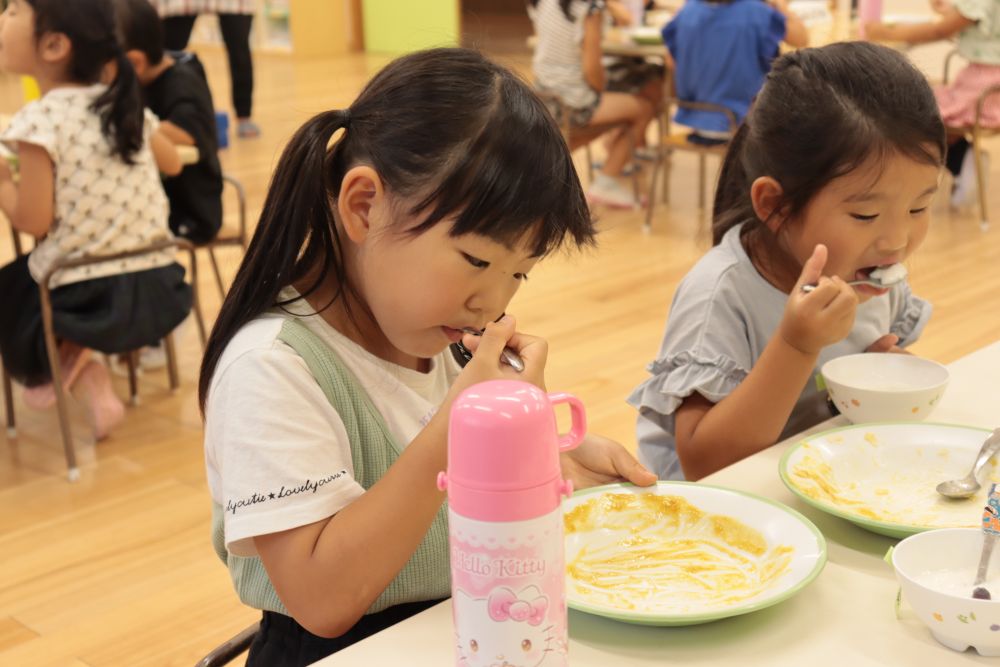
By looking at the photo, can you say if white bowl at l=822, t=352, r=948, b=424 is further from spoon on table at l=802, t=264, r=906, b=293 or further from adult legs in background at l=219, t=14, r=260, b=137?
adult legs in background at l=219, t=14, r=260, b=137

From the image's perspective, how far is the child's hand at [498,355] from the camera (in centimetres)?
90

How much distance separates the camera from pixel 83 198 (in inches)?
108

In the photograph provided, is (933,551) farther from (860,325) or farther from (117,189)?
(117,189)

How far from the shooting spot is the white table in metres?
0.81

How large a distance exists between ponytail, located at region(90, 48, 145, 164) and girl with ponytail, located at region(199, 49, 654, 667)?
1815 millimetres

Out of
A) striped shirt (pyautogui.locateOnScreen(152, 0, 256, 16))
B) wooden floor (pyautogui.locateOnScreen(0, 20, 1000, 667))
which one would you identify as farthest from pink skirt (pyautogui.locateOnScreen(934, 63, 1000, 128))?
striped shirt (pyautogui.locateOnScreen(152, 0, 256, 16))

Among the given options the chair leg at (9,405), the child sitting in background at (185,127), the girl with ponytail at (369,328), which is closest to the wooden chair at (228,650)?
the girl with ponytail at (369,328)

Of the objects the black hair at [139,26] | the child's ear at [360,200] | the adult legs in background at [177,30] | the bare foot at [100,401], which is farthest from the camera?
the adult legs in background at [177,30]

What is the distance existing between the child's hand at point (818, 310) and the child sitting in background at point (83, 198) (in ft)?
6.42

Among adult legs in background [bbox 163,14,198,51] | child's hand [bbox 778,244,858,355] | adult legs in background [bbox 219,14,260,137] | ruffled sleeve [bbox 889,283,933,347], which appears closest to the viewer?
child's hand [bbox 778,244,858,355]

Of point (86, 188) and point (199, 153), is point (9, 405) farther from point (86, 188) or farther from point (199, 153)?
point (199, 153)

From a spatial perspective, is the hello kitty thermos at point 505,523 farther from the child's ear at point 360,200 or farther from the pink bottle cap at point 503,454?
the child's ear at point 360,200

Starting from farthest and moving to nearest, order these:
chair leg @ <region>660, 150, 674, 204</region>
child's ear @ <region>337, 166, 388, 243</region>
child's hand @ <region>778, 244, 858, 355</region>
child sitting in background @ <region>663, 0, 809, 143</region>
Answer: chair leg @ <region>660, 150, 674, 204</region> < child sitting in background @ <region>663, 0, 809, 143</region> < child's hand @ <region>778, 244, 858, 355</region> < child's ear @ <region>337, 166, 388, 243</region>

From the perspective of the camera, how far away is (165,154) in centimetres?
297
